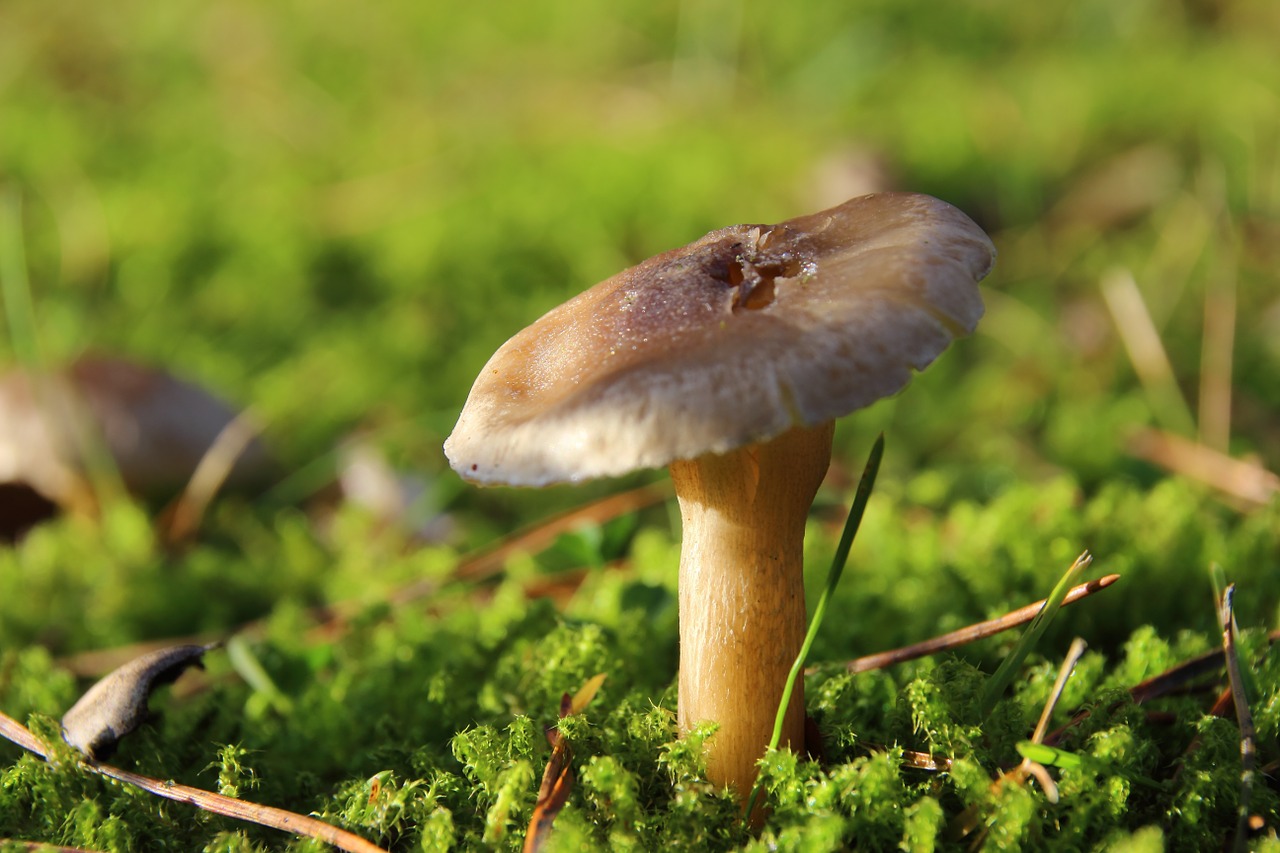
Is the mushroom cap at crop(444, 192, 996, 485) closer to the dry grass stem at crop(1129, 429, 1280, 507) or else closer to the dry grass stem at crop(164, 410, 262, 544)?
the dry grass stem at crop(1129, 429, 1280, 507)

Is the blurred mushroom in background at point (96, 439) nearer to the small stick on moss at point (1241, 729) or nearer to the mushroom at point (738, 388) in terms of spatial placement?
the mushroom at point (738, 388)

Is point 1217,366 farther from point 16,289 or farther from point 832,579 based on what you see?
point 16,289

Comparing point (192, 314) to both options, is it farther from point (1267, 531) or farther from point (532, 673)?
point (1267, 531)

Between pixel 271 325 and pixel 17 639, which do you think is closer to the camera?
pixel 17 639

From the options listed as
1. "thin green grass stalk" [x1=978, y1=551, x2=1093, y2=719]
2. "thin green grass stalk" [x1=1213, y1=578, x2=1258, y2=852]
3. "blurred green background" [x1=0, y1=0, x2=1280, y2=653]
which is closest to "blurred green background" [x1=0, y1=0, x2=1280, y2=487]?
"blurred green background" [x1=0, y1=0, x2=1280, y2=653]

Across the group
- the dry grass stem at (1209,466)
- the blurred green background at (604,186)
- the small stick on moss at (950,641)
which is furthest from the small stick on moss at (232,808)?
the dry grass stem at (1209,466)

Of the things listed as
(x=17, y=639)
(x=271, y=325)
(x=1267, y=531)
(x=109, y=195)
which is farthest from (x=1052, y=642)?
(x=109, y=195)
